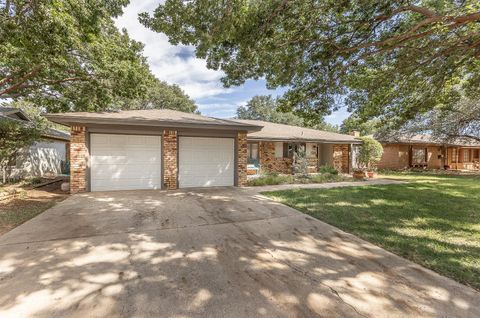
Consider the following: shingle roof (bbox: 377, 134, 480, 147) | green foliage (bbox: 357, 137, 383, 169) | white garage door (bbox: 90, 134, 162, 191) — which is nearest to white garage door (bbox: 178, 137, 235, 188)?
white garage door (bbox: 90, 134, 162, 191)

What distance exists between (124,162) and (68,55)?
4.23 meters

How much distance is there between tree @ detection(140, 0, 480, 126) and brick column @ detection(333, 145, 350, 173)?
25.5 ft

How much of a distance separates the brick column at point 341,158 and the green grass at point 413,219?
287 inches

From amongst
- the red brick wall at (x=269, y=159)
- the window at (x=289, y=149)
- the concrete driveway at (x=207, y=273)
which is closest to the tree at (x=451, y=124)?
the window at (x=289, y=149)

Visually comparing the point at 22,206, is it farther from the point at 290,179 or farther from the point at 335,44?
the point at 290,179

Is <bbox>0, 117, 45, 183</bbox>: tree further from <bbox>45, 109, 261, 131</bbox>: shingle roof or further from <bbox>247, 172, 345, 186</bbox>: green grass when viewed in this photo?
<bbox>247, 172, 345, 186</bbox>: green grass

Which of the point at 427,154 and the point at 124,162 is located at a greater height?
the point at 427,154

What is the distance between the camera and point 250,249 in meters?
3.72

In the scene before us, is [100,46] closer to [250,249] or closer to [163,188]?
[163,188]

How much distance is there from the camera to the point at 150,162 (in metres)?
8.70

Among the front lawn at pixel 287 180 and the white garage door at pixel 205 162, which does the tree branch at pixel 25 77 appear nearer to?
the white garage door at pixel 205 162

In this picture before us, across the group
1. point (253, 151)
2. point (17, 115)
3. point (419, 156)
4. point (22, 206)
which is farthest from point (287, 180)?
point (419, 156)

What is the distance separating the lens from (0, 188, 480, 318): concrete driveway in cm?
233

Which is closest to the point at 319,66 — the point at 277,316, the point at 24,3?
the point at 277,316
